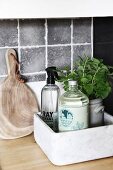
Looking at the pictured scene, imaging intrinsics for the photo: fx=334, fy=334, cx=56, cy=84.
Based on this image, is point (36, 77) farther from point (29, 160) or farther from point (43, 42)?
point (29, 160)

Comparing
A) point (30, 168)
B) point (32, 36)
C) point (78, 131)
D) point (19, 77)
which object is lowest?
point (30, 168)

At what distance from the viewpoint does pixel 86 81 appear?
116 centimetres

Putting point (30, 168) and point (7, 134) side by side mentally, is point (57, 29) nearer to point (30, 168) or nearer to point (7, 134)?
point (7, 134)

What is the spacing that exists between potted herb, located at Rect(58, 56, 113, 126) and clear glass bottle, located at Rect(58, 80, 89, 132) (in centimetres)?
4

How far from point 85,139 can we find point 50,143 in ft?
0.38

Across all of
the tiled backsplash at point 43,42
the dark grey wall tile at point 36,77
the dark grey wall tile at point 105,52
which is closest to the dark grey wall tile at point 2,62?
the tiled backsplash at point 43,42

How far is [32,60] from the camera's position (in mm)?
1371

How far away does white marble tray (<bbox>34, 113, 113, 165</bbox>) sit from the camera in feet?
3.53

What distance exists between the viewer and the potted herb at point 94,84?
3.82 feet

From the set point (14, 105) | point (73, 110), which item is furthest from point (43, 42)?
point (73, 110)

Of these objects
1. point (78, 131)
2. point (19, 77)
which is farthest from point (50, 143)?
point (19, 77)

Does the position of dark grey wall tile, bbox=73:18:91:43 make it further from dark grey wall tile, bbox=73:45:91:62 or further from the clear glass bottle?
the clear glass bottle

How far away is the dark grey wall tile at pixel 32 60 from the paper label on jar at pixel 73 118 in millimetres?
317

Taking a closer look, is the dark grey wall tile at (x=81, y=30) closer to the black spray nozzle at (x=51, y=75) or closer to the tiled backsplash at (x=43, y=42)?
the tiled backsplash at (x=43, y=42)
